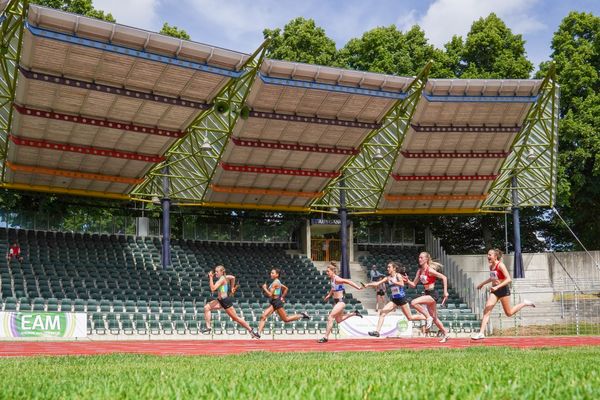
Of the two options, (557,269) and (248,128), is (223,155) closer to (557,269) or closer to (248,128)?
(248,128)

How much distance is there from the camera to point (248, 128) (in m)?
35.5

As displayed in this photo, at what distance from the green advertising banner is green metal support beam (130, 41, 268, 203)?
11.6 m

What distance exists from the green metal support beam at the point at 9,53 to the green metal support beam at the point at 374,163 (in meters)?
16.5

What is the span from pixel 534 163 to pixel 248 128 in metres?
17.4

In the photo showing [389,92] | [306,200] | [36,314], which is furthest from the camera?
[306,200]

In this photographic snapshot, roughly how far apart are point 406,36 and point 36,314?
34264 mm

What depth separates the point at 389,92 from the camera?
34000mm

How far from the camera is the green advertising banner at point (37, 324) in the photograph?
81.9ft

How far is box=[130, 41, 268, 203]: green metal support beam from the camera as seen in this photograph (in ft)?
106

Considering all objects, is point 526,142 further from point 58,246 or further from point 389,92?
point 58,246

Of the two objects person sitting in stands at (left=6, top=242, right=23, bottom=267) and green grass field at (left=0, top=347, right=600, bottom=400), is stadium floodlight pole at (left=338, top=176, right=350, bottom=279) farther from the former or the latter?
green grass field at (left=0, top=347, right=600, bottom=400)

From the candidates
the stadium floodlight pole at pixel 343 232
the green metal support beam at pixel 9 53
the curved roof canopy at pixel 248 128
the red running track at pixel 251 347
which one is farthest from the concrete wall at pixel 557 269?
the green metal support beam at pixel 9 53

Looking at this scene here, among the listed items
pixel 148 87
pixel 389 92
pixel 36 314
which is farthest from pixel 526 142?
pixel 36 314

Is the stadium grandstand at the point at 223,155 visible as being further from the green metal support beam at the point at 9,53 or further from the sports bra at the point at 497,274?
the sports bra at the point at 497,274
